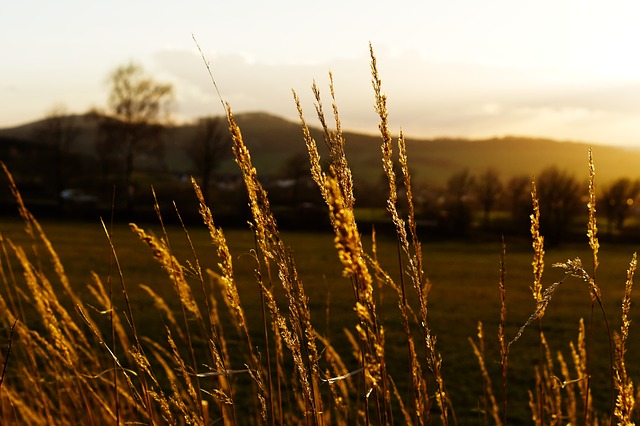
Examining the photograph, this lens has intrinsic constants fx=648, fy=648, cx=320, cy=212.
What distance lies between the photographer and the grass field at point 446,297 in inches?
419

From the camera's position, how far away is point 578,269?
149cm

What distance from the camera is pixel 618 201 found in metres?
52.2

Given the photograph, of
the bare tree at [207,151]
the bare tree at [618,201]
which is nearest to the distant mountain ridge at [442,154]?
the bare tree at [207,151]

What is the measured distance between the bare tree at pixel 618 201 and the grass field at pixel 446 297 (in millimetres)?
13343

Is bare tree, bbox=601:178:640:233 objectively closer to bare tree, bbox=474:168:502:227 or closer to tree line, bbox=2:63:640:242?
tree line, bbox=2:63:640:242

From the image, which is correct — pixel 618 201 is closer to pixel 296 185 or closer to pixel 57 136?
pixel 296 185

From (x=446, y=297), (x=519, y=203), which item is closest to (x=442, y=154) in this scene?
(x=519, y=203)

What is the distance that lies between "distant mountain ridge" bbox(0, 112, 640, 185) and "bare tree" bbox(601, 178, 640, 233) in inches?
1656

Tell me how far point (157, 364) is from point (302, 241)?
27735 mm

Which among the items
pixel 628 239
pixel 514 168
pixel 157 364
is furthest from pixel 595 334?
pixel 514 168

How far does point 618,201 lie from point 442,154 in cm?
7878

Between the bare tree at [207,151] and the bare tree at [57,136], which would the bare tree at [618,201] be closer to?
the bare tree at [207,151]

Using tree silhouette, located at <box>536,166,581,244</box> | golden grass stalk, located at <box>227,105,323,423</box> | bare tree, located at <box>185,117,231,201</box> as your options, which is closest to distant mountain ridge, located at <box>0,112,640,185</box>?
bare tree, located at <box>185,117,231,201</box>

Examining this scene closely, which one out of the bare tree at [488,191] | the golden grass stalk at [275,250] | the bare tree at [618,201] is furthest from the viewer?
the bare tree at [488,191]
